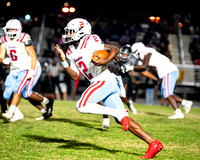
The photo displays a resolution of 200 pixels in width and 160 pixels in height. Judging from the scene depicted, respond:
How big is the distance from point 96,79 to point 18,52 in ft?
8.69

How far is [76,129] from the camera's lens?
6.52 metres

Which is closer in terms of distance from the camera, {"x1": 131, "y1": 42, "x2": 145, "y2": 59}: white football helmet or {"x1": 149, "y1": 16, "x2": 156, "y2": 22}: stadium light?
{"x1": 131, "y1": 42, "x2": 145, "y2": 59}: white football helmet

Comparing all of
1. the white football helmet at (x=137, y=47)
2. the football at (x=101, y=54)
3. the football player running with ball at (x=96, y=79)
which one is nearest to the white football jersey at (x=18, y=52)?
the football player running with ball at (x=96, y=79)

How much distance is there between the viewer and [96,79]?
4.68m

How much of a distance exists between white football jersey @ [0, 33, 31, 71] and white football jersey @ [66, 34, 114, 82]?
2.21m

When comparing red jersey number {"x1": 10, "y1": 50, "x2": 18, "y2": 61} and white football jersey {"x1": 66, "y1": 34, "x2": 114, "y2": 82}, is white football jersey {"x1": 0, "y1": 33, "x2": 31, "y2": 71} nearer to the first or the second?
red jersey number {"x1": 10, "y1": 50, "x2": 18, "y2": 61}

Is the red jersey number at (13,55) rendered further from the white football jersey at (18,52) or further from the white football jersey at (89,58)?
the white football jersey at (89,58)

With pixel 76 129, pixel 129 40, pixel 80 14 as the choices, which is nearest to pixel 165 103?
pixel 129 40

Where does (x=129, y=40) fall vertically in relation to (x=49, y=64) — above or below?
above

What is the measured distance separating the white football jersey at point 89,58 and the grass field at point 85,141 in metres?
0.99

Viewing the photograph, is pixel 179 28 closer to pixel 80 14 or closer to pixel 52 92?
pixel 80 14

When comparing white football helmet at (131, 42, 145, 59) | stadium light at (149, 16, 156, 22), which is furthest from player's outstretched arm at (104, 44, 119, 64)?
stadium light at (149, 16, 156, 22)

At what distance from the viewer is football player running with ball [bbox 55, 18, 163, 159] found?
14.0 feet

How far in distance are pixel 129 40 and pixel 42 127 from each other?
11.9 meters
